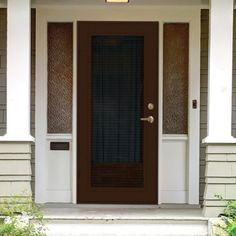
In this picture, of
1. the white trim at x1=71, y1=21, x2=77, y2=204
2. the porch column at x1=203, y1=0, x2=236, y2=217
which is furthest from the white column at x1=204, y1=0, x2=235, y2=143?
the white trim at x1=71, y1=21, x2=77, y2=204

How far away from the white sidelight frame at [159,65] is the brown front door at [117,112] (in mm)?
71

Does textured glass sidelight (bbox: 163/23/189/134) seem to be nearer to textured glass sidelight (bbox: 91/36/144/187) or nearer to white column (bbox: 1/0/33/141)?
textured glass sidelight (bbox: 91/36/144/187)

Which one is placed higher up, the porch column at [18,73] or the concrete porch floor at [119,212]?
the porch column at [18,73]

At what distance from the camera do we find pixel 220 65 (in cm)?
686

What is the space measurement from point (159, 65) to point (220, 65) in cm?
113

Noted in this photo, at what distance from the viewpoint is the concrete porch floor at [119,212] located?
691 centimetres

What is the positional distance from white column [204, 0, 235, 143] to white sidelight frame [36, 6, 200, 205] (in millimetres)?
949

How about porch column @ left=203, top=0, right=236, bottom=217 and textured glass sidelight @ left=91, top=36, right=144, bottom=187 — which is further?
textured glass sidelight @ left=91, top=36, right=144, bottom=187

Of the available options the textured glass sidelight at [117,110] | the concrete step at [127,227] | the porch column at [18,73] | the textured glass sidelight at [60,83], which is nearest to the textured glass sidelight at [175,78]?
the textured glass sidelight at [117,110]

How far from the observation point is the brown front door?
25.6ft

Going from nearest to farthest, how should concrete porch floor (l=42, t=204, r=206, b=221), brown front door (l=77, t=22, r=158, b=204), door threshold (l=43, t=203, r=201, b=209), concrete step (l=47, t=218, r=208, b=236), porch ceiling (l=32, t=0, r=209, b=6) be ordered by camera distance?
1. concrete step (l=47, t=218, r=208, b=236)
2. concrete porch floor (l=42, t=204, r=206, b=221)
3. porch ceiling (l=32, t=0, r=209, b=6)
4. door threshold (l=43, t=203, r=201, b=209)
5. brown front door (l=77, t=22, r=158, b=204)

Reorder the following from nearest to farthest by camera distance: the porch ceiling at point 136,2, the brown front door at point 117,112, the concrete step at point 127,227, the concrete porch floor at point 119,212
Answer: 1. the concrete step at point 127,227
2. the concrete porch floor at point 119,212
3. the porch ceiling at point 136,2
4. the brown front door at point 117,112

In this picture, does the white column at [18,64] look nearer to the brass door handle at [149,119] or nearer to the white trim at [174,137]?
the brass door handle at [149,119]

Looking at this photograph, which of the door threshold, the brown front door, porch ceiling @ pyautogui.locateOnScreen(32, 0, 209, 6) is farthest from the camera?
the brown front door
